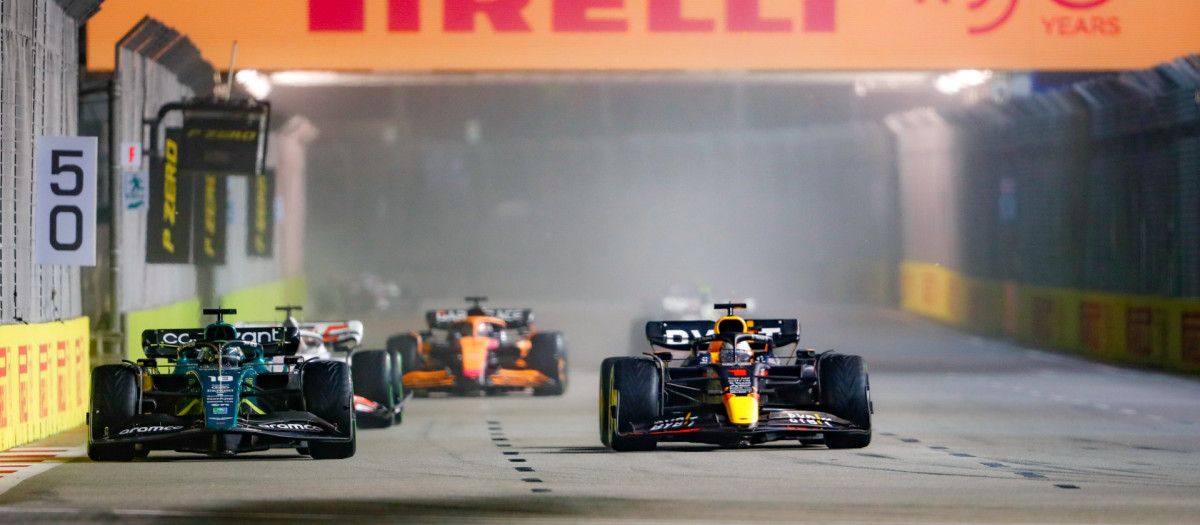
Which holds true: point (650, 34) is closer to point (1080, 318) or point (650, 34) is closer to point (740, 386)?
point (1080, 318)

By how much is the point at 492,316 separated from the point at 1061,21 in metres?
9.53

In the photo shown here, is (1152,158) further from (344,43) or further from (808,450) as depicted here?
(808,450)

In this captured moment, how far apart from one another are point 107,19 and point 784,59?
9535 millimetres

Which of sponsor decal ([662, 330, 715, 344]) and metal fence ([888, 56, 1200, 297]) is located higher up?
metal fence ([888, 56, 1200, 297])

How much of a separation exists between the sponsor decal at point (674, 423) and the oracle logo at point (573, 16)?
1236 centimetres

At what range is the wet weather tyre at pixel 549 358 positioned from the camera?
23.1 meters

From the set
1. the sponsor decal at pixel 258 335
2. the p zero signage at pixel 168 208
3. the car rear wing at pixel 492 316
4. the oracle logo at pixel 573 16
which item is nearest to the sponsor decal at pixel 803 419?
the sponsor decal at pixel 258 335

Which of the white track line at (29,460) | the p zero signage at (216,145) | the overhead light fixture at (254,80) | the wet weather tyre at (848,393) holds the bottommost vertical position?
the white track line at (29,460)

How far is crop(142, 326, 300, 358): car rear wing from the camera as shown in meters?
15.7

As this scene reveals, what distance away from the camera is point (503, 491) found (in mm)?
12320

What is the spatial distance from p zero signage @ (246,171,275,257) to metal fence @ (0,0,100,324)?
1619cm

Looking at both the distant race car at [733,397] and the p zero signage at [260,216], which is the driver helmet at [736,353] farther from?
the p zero signage at [260,216]

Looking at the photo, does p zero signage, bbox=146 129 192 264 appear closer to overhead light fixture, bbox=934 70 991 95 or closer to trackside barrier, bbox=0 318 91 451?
trackside barrier, bbox=0 318 91 451

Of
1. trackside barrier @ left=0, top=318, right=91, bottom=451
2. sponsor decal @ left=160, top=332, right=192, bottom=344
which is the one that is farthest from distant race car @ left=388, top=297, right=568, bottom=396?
sponsor decal @ left=160, top=332, right=192, bottom=344
